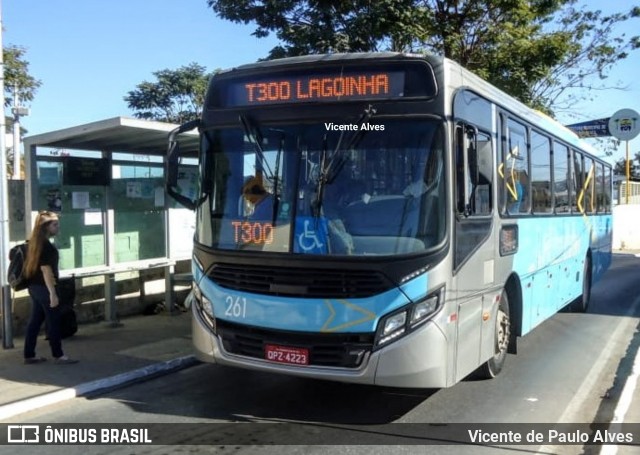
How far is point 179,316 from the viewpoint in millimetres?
10586

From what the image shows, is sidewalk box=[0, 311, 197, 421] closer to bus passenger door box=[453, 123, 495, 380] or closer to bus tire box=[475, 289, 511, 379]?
bus tire box=[475, 289, 511, 379]

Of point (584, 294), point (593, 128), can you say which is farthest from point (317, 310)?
point (593, 128)

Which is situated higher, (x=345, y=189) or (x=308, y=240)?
(x=345, y=189)

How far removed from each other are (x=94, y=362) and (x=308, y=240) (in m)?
3.67

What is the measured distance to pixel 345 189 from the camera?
5.19 meters

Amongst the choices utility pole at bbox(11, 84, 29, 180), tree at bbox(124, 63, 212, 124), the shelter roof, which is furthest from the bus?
tree at bbox(124, 63, 212, 124)

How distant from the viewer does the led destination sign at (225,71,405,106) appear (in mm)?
5277

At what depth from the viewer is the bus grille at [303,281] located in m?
4.98

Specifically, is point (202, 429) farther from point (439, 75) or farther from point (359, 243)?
point (439, 75)

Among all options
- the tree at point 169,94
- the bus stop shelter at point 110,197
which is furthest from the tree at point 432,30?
the tree at point 169,94

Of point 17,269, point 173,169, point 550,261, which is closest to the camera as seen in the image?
point 173,169

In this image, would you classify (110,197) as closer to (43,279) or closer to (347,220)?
(43,279)

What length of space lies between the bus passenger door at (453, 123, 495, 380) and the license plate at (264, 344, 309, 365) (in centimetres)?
129

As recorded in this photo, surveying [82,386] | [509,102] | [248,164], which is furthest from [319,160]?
[82,386]
